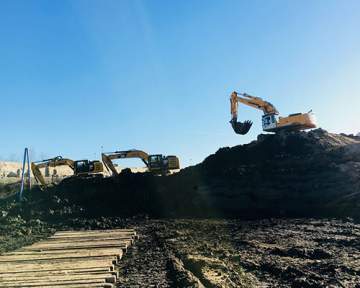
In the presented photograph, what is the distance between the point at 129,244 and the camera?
39.0 feet

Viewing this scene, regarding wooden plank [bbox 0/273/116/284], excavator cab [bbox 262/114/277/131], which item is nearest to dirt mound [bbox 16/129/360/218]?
excavator cab [bbox 262/114/277/131]

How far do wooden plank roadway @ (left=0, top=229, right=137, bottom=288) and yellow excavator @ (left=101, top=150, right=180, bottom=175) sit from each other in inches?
450

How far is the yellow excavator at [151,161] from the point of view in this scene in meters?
24.3

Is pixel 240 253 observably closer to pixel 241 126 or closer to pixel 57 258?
pixel 57 258

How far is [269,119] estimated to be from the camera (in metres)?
25.8

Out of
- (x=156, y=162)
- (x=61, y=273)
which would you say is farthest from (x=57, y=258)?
(x=156, y=162)

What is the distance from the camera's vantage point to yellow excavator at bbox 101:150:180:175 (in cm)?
2434

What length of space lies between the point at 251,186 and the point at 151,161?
6.47 metres

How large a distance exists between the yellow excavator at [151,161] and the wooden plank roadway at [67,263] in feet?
37.5

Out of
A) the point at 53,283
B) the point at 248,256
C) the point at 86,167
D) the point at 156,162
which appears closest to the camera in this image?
the point at 53,283

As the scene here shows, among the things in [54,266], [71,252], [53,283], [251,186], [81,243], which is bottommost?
[53,283]

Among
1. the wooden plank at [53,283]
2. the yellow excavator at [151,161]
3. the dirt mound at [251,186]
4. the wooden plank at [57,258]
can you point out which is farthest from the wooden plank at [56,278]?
the yellow excavator at [151,161]

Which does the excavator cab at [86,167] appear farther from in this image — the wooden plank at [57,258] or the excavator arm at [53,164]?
the wooden plank at [57,258]

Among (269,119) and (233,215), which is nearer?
(233,215)
